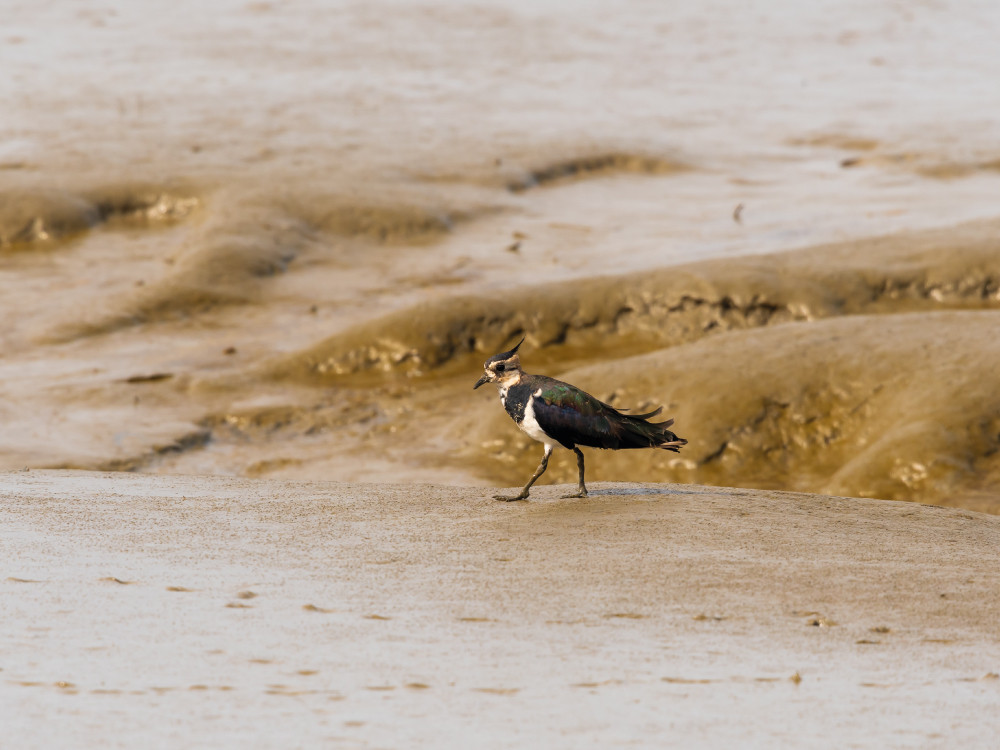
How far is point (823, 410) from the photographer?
28.3 feet

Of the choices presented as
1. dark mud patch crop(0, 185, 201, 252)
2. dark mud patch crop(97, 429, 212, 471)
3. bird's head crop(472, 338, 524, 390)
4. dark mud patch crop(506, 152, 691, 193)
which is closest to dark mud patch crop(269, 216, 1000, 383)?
dark mud patch crop(97, 429, 212, 471)

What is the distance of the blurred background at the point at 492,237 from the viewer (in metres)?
8.83

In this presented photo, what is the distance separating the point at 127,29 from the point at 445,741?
21.1 m

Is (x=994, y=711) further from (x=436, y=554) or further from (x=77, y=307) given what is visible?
(x=77, y=307)

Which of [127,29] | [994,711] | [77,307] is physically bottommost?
[77,307]

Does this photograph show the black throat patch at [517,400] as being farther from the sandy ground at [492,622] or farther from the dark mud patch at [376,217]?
the dark mud patch at [376,217]

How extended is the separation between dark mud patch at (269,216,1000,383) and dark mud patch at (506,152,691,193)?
5394 millimetres

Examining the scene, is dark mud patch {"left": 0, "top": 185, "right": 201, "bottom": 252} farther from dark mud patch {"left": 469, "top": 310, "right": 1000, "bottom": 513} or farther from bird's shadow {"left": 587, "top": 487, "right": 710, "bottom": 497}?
bird's shadow {"left": 587, "top": 487, "right": 710, "bottom": 497}

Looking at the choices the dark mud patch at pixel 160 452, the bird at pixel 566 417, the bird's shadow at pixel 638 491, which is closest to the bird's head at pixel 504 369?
the bird at pixel 566 417

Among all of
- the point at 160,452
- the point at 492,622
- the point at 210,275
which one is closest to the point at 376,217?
the point at 210,275

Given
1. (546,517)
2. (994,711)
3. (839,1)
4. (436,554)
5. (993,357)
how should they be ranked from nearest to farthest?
1. (994,711)
2. (436,554)
3. (546,517)
4. (993,357)
5. (839,1)

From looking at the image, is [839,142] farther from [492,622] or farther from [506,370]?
[492,622]

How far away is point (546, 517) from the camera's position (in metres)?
5.43

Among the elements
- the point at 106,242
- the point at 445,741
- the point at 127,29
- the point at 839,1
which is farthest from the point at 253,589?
the point at 839,1
